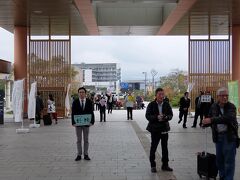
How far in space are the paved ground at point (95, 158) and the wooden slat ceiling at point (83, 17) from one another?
6996 millimetres

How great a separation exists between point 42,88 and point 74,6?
22.5 ft

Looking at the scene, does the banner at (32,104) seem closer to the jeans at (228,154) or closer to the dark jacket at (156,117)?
the dark jacket at (156,117)

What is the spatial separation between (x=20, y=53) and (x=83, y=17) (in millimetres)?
5843

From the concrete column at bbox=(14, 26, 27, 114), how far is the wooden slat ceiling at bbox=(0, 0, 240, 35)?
0.67 metres

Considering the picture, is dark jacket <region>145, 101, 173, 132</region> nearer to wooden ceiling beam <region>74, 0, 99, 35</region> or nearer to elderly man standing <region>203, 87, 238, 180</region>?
elderly man standing <region>203, 87, 238, 180</region>

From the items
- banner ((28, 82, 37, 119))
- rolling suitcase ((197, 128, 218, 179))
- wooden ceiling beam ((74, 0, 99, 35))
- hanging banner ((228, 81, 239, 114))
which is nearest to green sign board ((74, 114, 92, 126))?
rolling suitcase ((197, 128, 218, 179))

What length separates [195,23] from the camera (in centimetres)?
2716

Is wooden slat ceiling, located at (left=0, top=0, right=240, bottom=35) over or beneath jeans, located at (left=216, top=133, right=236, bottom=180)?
over

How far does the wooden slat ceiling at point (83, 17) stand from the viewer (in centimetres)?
2113

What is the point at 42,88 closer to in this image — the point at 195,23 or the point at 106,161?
the point at 195,23

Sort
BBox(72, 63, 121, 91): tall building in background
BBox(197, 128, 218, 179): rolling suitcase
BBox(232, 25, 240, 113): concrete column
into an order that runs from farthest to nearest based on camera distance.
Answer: BBox(72, 63, 121, 91): tall building in background → BBox(232, 25, 240, 113): concrete column → BBox(197, 128, 218, 179): rolling suitcase

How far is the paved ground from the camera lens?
8961 mm

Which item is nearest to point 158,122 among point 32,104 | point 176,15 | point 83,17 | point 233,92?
point 233,92

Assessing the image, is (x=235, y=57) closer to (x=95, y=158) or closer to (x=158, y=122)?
(x=95, y=158)
